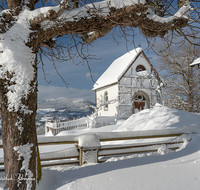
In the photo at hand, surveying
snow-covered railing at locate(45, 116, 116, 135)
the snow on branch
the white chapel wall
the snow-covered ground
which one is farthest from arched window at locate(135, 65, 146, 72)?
the snow on branch

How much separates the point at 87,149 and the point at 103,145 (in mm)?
724

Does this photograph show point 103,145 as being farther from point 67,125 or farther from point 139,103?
point 139,103

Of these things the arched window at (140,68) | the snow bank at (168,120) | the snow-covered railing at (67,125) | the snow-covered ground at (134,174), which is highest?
the arched window at (140,68)

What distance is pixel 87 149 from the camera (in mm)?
4168

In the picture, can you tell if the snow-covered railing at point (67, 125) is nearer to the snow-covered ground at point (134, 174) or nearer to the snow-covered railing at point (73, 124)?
the snow-covered railing at point (73, 124)

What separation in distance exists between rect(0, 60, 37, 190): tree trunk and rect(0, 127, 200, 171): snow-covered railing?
3.18ft

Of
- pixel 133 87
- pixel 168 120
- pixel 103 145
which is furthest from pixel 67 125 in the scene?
pixel 103 145

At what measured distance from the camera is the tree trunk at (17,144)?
2857 mm

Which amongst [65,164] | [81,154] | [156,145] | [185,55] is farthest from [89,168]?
[185,55]

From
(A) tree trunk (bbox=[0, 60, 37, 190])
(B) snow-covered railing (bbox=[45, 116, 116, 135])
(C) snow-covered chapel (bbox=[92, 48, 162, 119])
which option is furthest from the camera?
(C) snow-covered chapel (bbox=[92, 48, 162, 119])

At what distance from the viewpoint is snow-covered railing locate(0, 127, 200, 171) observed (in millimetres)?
4129

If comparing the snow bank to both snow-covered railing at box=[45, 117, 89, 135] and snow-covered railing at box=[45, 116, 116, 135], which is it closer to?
snow-covered railing at box=[45, 116, 116, 135]

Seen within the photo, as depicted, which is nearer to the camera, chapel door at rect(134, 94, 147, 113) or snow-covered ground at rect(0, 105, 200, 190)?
snow-covered ground at rect(0, 105, 200, 190)

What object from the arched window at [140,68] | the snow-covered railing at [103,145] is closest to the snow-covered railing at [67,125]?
the arched window at [140,68]
